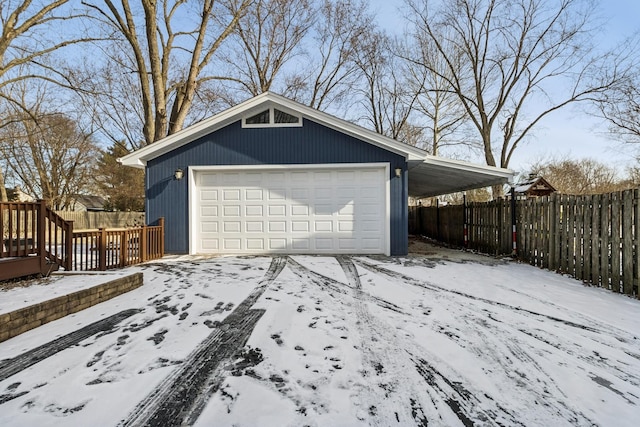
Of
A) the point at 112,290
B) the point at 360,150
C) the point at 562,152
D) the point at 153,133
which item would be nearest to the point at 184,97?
the point at 153,133

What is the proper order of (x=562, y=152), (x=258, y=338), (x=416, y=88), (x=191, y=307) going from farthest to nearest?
(x=562, y=152), (x=416, y=88), (x=191, y=307), (x=258, y=338)

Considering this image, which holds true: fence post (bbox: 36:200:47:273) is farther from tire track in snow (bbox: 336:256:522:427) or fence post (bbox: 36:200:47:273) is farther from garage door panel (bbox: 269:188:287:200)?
tire track in snow (bbox: 336:256:522:427)

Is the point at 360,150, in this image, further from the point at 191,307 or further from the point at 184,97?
the point at 184,97

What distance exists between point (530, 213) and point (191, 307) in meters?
6.96

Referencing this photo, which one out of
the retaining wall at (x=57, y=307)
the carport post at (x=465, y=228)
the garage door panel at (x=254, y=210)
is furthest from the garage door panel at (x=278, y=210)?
the carport post at (x=465, y=228)

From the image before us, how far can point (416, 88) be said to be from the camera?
67.2ft

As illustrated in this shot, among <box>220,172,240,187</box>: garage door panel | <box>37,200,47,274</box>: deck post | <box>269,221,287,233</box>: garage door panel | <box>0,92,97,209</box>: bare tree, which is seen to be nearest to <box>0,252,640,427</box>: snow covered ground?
<box>37,200,47,274</box>: deck post

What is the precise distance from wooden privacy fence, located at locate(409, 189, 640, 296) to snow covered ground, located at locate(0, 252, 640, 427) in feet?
1.68

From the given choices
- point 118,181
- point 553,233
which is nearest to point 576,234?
point 553,233

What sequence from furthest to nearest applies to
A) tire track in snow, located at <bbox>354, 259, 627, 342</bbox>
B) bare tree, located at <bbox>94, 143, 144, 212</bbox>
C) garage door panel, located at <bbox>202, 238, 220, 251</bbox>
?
bare tree, located at <bbox>94, 143, 144, 212</bbox> → garage door panel, located at <bbox>202, 238, 220, 251</bbox> → tire track in snow, located at <bbox>354, 259, 627, 342</bbox>

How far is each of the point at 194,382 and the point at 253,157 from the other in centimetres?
675

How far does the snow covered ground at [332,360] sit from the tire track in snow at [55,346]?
0.02 metres

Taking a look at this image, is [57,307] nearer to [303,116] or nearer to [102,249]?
[102,249]

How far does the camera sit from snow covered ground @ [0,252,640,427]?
78.7 inches
